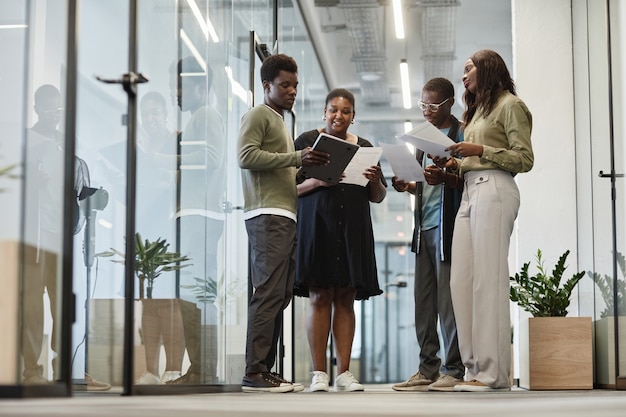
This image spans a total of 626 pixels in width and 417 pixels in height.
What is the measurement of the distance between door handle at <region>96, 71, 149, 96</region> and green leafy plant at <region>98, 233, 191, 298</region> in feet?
1.55

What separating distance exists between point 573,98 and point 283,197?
2766mm

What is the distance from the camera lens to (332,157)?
4168 millimetres

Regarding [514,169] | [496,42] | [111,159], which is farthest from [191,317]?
[496,42]

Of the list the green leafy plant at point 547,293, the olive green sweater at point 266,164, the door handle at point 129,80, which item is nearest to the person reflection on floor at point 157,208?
the door handle at point 129,80

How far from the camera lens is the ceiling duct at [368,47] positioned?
8344mm

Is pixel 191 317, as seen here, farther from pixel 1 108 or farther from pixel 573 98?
pixel 573 98

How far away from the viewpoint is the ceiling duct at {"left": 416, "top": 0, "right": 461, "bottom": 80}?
8273mm

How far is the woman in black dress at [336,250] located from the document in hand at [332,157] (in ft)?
0.60

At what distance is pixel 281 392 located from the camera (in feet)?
13.2

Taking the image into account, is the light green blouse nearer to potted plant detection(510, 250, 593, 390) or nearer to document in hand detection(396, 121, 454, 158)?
document in hand detection(396, 121, 454, 158)

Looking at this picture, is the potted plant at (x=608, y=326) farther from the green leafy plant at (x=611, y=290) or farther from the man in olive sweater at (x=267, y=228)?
the man in olive sweater at (x=267, y=228)

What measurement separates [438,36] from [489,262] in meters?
5.34

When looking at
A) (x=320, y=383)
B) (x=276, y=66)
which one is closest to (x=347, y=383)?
(x=320, y=383)

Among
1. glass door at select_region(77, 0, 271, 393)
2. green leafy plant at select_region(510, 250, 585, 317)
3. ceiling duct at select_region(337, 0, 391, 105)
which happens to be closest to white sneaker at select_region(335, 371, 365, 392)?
glass door at select_region(77, 0, 271, 393)
